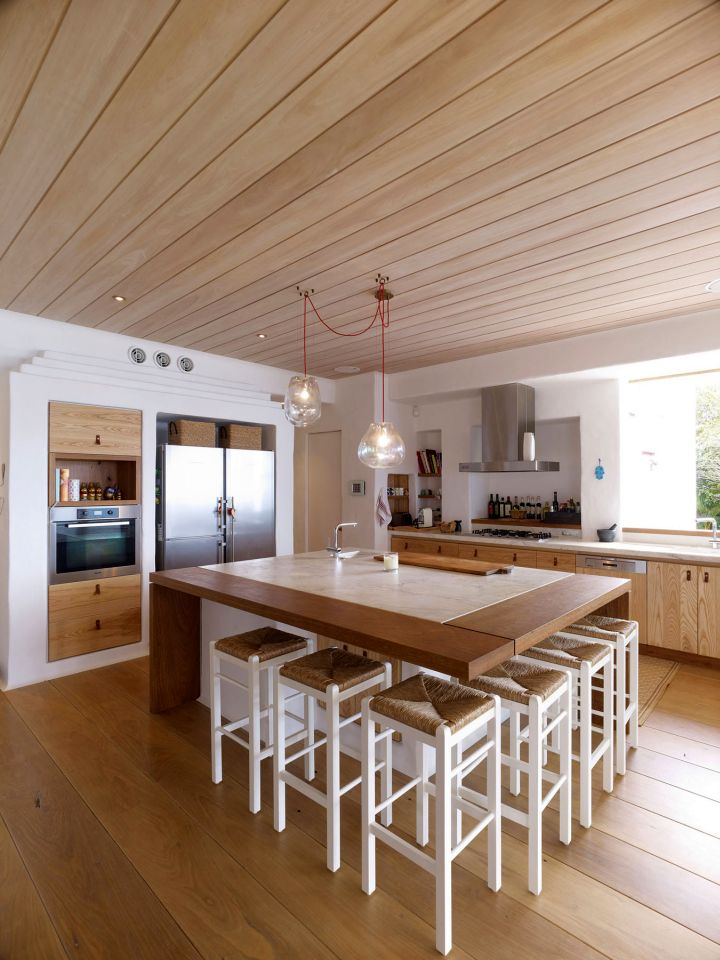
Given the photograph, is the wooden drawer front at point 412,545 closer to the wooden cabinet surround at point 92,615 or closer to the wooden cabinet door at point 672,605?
the wooden cabinet door at point 672,605

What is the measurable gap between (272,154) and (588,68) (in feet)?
3.35

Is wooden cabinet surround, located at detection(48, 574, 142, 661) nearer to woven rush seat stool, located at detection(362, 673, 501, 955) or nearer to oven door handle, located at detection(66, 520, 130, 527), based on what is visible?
oven door handle, located at detection(66, 520, 130, 527)

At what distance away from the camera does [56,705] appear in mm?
3137

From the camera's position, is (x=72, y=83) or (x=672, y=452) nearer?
(x=72, y=83)

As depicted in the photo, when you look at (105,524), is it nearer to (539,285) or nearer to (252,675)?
(252,675)

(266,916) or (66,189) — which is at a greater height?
(66,189)

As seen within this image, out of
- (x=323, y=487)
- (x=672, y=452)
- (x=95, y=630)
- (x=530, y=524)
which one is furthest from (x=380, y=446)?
(x=323, y=487)

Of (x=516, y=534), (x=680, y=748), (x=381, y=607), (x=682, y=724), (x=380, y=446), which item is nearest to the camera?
(x=381, y=607)

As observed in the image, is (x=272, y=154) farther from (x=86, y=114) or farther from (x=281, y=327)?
(x=281, y=327)

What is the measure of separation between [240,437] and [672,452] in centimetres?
393

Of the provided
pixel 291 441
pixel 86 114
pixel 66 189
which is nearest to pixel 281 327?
pixel 291 441

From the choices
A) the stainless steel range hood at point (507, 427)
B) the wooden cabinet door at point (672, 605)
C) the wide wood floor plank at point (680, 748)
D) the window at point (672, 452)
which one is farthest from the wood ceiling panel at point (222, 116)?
the window at point (672, 452)

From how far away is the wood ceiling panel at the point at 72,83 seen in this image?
1318mm

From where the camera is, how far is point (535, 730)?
1.76 meters
